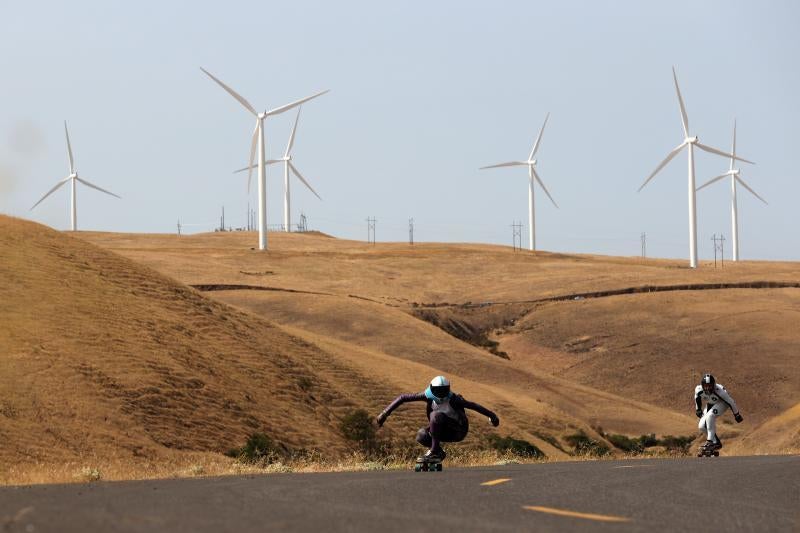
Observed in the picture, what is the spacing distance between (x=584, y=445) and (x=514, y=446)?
7.74 metres

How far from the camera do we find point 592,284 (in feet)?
363

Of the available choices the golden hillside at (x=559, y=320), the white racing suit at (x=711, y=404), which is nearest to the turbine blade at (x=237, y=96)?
the golden hillside at (x=559, y=320)

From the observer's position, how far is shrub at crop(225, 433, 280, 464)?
116 feet

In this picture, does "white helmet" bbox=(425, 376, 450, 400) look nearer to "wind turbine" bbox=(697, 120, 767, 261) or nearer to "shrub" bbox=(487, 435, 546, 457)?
"shrub" bbox=(487, 435, 546, 457)

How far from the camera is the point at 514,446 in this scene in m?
50.5

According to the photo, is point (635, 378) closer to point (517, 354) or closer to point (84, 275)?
point (517, 354)

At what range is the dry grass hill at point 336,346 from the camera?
3600 centimetres

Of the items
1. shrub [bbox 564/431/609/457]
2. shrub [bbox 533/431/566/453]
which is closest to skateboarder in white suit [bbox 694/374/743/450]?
shrub [bbox 564/431/609/457]

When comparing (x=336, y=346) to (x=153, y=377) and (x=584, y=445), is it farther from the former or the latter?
(x=153, y=377)

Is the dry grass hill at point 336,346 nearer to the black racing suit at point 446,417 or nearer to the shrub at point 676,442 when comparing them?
the shrub at point 676,442

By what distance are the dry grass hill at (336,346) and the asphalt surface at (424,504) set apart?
8.15 meters

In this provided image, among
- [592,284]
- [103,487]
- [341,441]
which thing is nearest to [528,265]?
[592,284]

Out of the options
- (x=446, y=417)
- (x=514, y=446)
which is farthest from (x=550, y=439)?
(x=446, y=417)

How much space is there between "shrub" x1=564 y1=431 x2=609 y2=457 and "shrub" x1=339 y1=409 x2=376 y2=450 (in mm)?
12047
